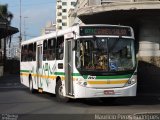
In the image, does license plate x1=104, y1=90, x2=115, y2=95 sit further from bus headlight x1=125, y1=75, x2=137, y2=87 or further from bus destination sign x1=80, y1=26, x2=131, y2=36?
bus destination sign x1=80, y1=26, x2=131, y2=36

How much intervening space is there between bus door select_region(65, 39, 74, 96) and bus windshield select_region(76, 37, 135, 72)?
0.71 meters

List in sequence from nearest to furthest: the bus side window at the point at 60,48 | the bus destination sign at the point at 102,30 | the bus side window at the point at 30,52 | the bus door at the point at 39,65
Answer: the bus destination sign at the point at 102,30 < the bus side window at the point at 60,48 < the bus door at the point at 39,65 < the bus side window at the point at 30,52

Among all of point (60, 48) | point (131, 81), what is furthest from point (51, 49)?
point (131, 81)

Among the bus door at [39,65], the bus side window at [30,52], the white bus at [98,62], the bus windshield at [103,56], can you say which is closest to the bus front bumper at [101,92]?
the white bus at [98,62]

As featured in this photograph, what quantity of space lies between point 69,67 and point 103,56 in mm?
1565

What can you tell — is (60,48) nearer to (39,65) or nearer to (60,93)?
(60,93)

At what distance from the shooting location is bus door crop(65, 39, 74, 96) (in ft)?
62.9

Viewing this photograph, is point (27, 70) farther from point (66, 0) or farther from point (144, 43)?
point (66, 0)

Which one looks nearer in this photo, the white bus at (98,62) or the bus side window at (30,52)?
the white bus at (98,62)

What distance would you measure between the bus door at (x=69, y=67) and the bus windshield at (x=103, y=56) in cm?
71

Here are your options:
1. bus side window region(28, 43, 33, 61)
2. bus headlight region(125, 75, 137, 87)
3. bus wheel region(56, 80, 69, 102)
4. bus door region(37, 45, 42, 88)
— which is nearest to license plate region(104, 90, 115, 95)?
bus headlight region(125, 75, 137, 87)

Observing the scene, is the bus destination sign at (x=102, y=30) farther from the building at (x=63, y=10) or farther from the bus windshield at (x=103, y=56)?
the building at (x=63, y=10)

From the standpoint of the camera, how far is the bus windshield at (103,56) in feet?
60.9

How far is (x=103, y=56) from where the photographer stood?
18.6m
